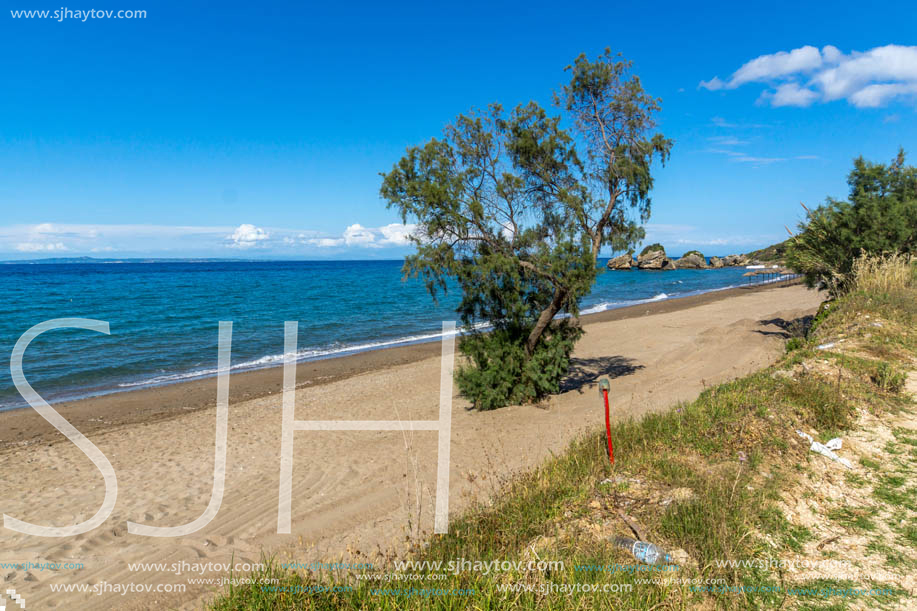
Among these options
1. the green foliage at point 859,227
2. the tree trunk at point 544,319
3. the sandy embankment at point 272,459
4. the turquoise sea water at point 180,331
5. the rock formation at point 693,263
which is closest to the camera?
the sandy embankment at point 272,459

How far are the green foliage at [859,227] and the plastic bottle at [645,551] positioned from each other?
54.8 feet

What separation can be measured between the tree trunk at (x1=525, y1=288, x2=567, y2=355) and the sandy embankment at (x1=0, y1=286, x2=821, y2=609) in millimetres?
1539

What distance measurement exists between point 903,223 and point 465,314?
15.5 m

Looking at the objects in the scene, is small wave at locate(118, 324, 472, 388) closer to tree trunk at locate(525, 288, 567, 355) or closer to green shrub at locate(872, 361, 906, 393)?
tree trunk at locate(525, 288, 567, 355)

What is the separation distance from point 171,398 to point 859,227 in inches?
934

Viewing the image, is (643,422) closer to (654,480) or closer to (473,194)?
(654,480)

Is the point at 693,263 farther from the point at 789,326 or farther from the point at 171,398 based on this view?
the point at 171,398

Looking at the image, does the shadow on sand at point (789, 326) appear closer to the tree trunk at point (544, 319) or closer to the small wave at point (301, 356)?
the tree trunk at point (544, 319)

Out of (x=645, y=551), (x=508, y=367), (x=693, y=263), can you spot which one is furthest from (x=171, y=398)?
(x=693, y=263)

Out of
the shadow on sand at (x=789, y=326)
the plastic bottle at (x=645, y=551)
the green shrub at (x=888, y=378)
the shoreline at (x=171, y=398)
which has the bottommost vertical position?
the shoreline at (x=171, y=398)

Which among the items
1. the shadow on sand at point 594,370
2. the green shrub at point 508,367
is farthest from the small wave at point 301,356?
the shadow on sand at point 594,370

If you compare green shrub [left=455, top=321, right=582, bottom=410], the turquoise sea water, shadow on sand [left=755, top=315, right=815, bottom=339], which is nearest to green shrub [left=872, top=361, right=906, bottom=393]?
green shrub [left=455, top=321, right=582, bottom=410]

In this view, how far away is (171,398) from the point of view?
15094mm

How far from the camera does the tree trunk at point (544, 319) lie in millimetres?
11281
